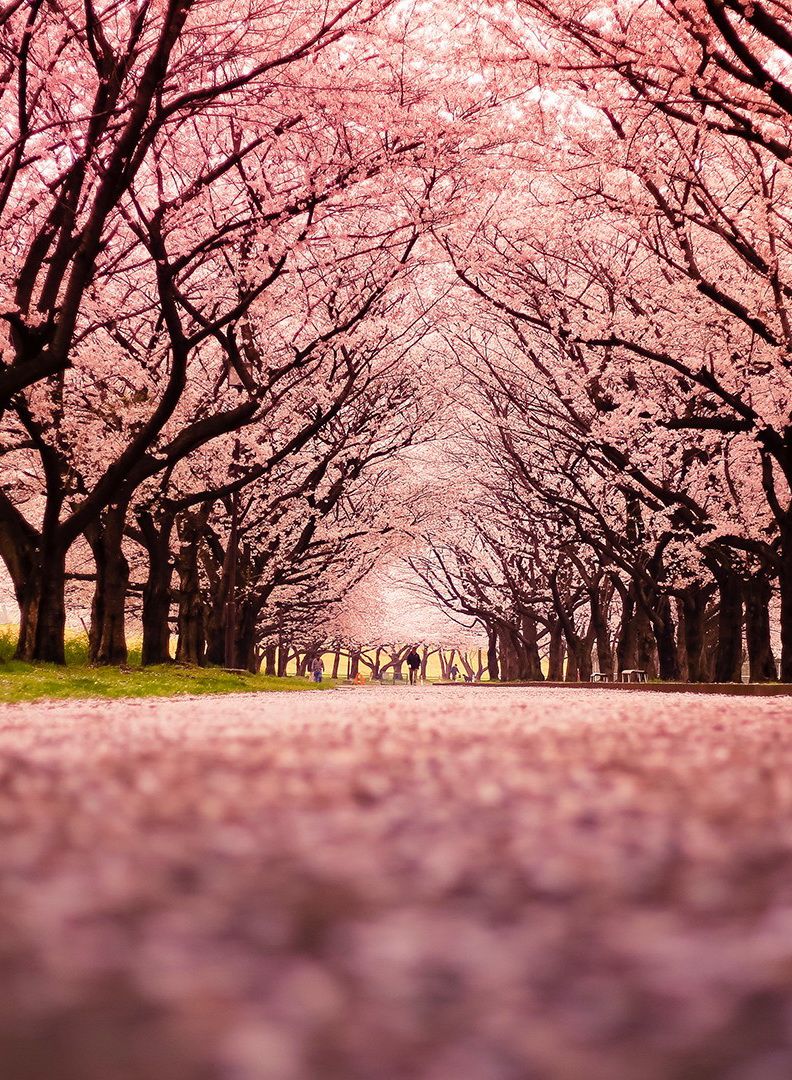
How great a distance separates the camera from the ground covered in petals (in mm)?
1185

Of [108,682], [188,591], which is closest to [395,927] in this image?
[108,682]

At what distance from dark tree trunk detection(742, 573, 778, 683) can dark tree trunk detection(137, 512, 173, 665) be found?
14003 mm

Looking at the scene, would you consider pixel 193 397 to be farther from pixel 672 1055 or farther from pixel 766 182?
pixel 672 1055

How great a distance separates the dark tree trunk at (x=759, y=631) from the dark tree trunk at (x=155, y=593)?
14.0 metres

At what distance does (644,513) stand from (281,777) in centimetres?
3202

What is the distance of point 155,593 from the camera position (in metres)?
26.0

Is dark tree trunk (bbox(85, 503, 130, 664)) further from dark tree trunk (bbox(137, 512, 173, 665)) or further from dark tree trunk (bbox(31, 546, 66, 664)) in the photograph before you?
dark tree trunk (bbox(31, 546, 66, 664))

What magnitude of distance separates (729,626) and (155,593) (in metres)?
13.9

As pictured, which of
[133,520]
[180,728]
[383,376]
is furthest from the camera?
[383,376]

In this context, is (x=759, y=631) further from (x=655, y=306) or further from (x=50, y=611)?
(x=50, y=611)

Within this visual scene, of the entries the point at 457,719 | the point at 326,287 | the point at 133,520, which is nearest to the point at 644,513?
the point at 326,287

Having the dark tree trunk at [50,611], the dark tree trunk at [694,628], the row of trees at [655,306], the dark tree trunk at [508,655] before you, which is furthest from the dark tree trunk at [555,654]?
the dark tree trunk at [50,611]

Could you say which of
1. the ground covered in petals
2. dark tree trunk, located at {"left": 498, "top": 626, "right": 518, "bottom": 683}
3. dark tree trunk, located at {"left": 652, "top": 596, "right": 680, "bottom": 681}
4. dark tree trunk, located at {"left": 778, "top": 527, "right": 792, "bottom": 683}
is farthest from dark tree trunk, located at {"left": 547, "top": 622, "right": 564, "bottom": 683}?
the ground covered in petals

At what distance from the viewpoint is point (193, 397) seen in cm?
2644
